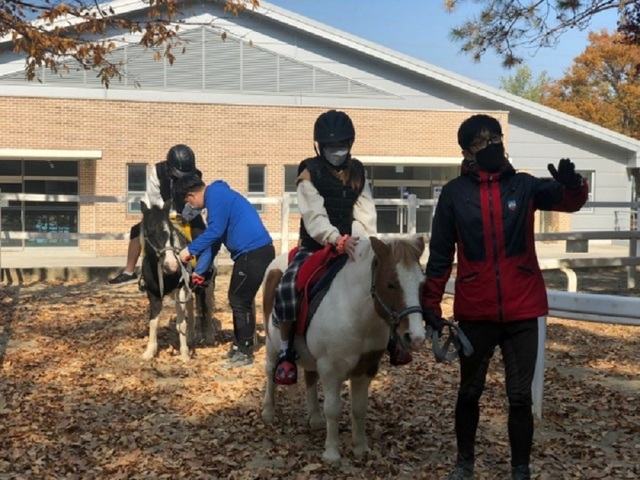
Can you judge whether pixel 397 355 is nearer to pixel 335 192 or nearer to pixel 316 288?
pixel 316 288

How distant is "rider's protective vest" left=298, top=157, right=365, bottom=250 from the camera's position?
5.05 m

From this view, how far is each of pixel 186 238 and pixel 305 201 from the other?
342cm

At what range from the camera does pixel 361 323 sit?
4.52m

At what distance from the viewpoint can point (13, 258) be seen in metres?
18.1

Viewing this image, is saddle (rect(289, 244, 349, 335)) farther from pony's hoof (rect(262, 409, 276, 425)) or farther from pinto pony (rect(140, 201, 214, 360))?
pinto pony (rect(140, 201, 214, 360))

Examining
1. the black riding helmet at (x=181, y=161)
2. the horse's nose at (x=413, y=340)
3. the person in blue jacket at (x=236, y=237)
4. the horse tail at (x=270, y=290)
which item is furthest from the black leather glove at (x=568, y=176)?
the black riding helmet at (x=181, y=161)

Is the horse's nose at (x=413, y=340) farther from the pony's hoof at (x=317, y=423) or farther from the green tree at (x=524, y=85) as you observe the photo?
the green tree at (x=524, y=85)

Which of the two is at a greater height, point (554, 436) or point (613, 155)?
point (613, 155)

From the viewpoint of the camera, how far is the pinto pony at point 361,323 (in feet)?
13.2

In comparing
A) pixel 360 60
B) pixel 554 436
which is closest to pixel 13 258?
pixel 360 60

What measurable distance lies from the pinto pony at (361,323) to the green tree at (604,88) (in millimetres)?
41931

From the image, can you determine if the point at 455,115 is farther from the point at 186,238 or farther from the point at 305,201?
the point at 305,201

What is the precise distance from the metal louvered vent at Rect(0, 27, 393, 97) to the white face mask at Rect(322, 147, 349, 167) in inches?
774

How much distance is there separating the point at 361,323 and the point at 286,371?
792mm
